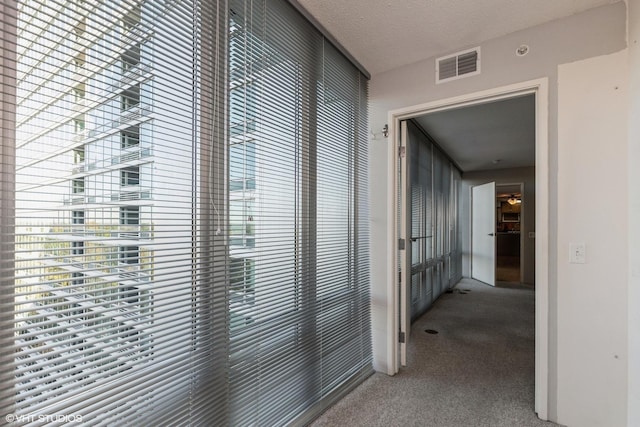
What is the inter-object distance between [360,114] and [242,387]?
2106 millimetres

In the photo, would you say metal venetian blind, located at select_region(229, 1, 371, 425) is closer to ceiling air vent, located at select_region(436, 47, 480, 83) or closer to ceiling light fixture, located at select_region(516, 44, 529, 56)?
ceiling air vent, located at select_region(436, 47, 480, 83)

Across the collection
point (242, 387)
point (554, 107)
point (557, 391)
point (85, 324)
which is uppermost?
point (554, 107)

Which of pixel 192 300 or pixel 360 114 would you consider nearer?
pixel 192 300

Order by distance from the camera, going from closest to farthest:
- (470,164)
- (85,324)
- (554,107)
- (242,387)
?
(85,324) → (242,387) → (554,107) → (470,164)

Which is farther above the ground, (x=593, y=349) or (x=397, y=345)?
(x=593, y=349)

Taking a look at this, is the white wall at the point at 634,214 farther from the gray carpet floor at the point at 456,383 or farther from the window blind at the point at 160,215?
the window blind at the point at 160,215

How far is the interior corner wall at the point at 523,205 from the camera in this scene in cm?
621

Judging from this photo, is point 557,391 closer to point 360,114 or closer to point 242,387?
point 242,387

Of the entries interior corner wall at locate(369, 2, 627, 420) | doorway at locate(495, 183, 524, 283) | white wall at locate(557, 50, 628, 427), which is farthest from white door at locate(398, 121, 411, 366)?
doorway at locate(495, 183, 524, 283)

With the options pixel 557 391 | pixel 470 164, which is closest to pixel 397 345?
pixel 557 391

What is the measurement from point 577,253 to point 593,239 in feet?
0.38

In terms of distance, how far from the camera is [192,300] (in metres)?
1.22

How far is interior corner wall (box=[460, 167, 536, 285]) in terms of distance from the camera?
20.4 ft

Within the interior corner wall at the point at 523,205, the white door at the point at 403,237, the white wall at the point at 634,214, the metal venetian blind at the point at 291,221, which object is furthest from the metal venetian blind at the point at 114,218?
the interior corner wall at the point at 523,205
